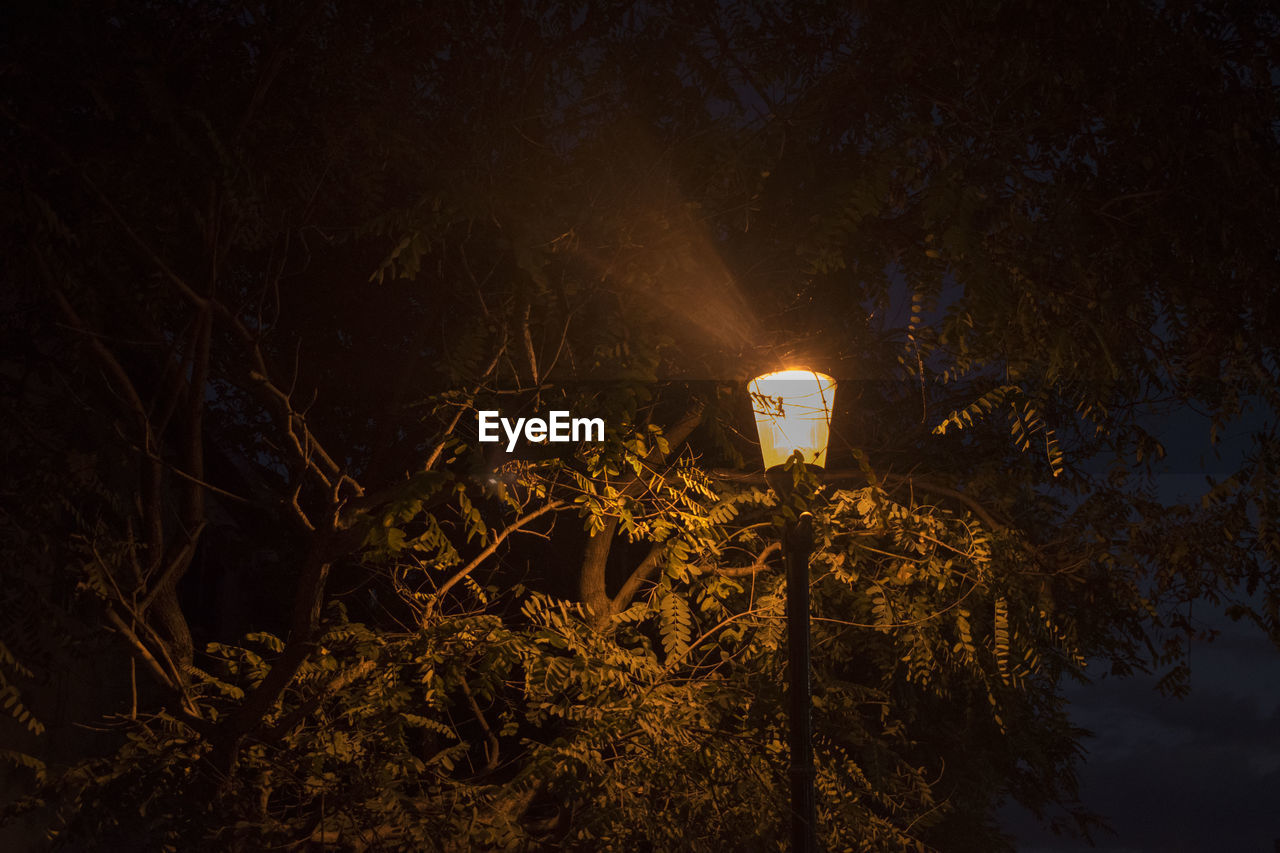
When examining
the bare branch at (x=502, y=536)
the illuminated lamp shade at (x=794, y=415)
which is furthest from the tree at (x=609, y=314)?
A: the illuminated lamp shade at (x=794, y=415)

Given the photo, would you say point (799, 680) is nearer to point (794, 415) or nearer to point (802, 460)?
point (802, 460)

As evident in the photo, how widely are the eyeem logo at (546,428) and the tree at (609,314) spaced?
0.41ft

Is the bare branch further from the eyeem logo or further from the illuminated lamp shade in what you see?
the illuminated lamp shade

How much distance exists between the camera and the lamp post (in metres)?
5.93

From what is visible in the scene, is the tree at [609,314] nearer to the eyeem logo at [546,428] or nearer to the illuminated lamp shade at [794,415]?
the eyeem logo at [546,428]

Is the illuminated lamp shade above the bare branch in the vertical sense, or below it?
above

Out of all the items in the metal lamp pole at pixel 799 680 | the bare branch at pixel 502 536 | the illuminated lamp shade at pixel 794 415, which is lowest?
the metal lamp pole at pixel 799 680

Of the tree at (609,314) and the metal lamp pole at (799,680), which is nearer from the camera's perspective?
the metal lamp pole at (799,680)

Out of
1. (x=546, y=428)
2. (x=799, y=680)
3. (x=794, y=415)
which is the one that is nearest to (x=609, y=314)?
(x=546, y=428)

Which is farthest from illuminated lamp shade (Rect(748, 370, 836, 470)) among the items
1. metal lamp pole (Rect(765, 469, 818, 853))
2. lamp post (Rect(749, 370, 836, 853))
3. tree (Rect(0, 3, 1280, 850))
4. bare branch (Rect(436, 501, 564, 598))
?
bare branch (Rect(436, 501, 564, 598))

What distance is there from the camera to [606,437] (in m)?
6.25

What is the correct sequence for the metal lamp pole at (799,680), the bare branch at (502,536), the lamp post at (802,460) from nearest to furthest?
the metal lamp pole at (799,680)
the lamp post at (802,460)
the bare branch at (502,536)

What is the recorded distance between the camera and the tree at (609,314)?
652cm

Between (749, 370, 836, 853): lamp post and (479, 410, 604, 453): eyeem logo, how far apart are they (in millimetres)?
1060
